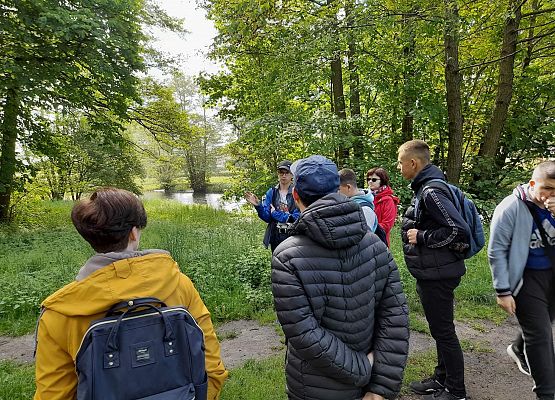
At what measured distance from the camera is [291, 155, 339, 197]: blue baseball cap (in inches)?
74.6

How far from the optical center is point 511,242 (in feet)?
9.06

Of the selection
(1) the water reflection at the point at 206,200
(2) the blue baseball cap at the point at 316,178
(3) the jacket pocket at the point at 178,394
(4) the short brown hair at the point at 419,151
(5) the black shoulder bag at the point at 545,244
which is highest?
(4) the short brown hair at the point at 419,151

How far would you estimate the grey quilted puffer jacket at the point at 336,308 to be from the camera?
5.88ft

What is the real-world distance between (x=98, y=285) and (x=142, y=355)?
0.29m

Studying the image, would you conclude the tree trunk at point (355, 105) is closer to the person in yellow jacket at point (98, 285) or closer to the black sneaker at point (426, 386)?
the black sneaker at point (426, 386)

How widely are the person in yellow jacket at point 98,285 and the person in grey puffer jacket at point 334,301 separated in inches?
21.5

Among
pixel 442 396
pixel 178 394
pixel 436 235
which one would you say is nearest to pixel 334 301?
pixel 178 394

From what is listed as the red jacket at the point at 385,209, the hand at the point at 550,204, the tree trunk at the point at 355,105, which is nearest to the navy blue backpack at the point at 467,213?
the hand at the point at 550,204

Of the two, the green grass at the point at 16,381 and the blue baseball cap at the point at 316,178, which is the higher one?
the blue baseball cap at the point at 316,178

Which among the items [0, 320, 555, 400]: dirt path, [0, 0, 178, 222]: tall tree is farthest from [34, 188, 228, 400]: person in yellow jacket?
[0, 0, 178, 222]: tall tree

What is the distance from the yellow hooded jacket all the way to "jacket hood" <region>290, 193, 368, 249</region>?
2.28 feet

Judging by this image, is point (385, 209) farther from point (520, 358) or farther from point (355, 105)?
point (355, 105)

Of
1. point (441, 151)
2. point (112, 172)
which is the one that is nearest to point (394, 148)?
point (441, 151)

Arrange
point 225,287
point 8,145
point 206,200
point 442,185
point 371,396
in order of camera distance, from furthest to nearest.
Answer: point 206,200 < point 8,145 < point 225,287 < point 442,185 < point 371,396
